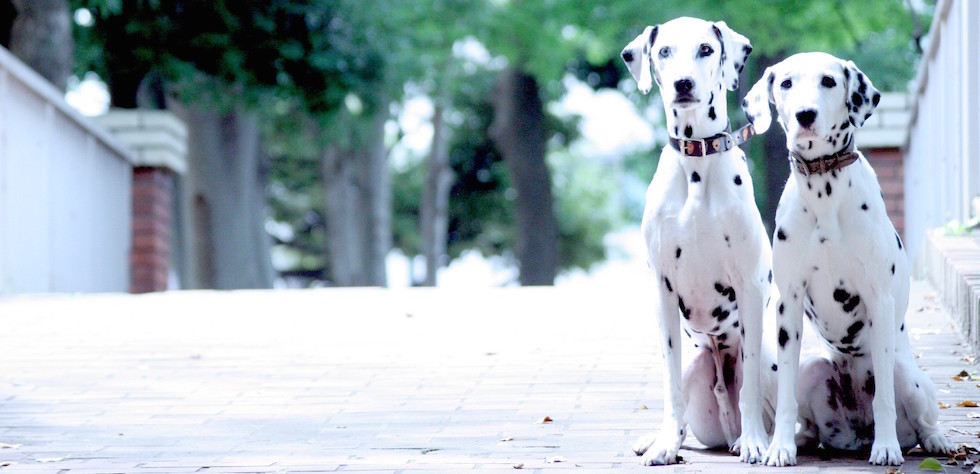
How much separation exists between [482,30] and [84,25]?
8713mm

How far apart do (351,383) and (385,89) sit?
40.8 ft

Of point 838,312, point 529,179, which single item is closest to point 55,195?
point 838,312

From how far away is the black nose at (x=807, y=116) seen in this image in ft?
16.9

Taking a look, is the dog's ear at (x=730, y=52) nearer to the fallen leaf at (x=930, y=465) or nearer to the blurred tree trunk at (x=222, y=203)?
the fallen leaf at (x=930, y=465)

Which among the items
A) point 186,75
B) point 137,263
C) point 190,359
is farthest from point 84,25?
point 190,359

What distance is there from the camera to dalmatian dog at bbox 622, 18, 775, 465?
18.1ft

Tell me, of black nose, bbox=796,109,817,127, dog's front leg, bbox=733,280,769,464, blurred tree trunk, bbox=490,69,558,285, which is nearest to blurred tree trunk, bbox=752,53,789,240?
→ blurred tree trunk, bbox=490,69,558,285

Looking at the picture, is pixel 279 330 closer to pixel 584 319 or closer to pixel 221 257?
pixel 584 319

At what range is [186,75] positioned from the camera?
17.8 meters

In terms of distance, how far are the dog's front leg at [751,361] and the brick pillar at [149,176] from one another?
39.0ft

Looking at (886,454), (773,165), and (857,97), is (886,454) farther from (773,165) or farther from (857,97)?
(773,165)

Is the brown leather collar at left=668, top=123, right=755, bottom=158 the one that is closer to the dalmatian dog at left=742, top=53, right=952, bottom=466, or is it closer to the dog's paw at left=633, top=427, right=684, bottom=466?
the dalmatian dog at left=742, top=53, right=952, bottom=466

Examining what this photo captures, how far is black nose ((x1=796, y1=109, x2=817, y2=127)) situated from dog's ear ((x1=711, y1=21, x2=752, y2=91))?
507 mm

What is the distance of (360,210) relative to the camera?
28.3 m
